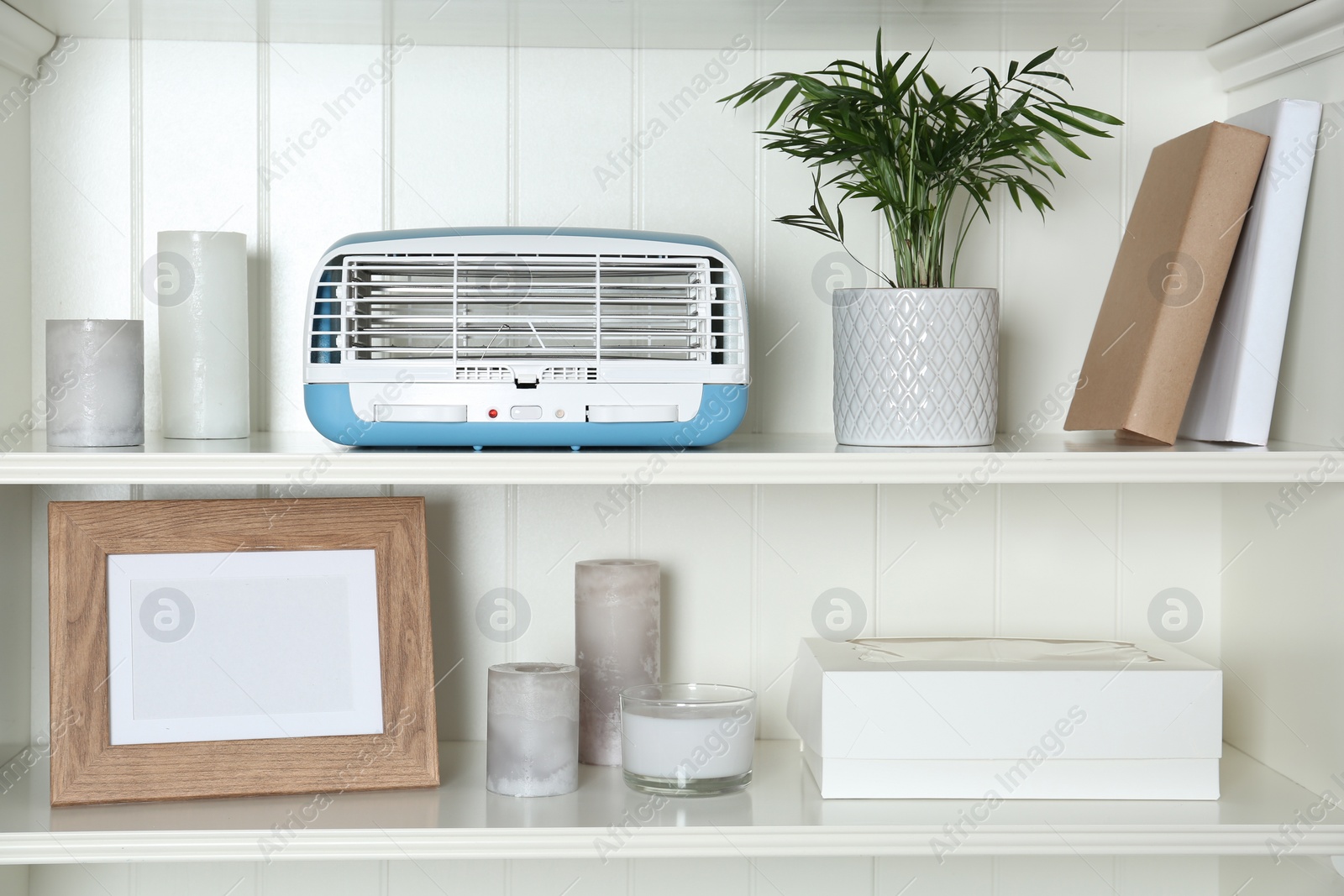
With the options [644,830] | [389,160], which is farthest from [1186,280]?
[389,160]

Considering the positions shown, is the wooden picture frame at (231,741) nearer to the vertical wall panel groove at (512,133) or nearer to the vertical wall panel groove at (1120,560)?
the vertical wall panel groove at (512,133)

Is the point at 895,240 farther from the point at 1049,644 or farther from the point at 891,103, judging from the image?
the point at 1049,644

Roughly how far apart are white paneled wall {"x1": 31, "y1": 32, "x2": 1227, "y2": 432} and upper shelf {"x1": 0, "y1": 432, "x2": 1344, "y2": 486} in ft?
0.82

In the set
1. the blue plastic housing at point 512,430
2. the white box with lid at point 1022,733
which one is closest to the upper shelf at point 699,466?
the blue plastic housing at point 512,430

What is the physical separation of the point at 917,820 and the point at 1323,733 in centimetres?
34

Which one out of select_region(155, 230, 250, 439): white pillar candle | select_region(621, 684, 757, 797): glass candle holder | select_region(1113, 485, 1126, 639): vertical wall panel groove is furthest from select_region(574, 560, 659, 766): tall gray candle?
select_region(1113, 485, 1126, 639): vertical wall panel groove

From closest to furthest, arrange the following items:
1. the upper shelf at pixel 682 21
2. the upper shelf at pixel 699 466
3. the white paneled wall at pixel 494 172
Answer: the upper shelf at pixel 699 466
the upper shelf at pixel 682 21
the white paneled wall at pixel 494 172

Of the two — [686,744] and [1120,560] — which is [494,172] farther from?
[1120,560]

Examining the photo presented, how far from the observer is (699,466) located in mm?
824

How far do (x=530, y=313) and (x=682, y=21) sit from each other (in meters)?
0.31

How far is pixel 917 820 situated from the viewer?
2.76 ft

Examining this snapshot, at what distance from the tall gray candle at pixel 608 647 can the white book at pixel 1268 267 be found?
50 cm

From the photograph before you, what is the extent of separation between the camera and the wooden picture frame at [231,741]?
0.89 m

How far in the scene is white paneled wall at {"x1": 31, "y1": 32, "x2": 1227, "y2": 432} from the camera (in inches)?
41.0
